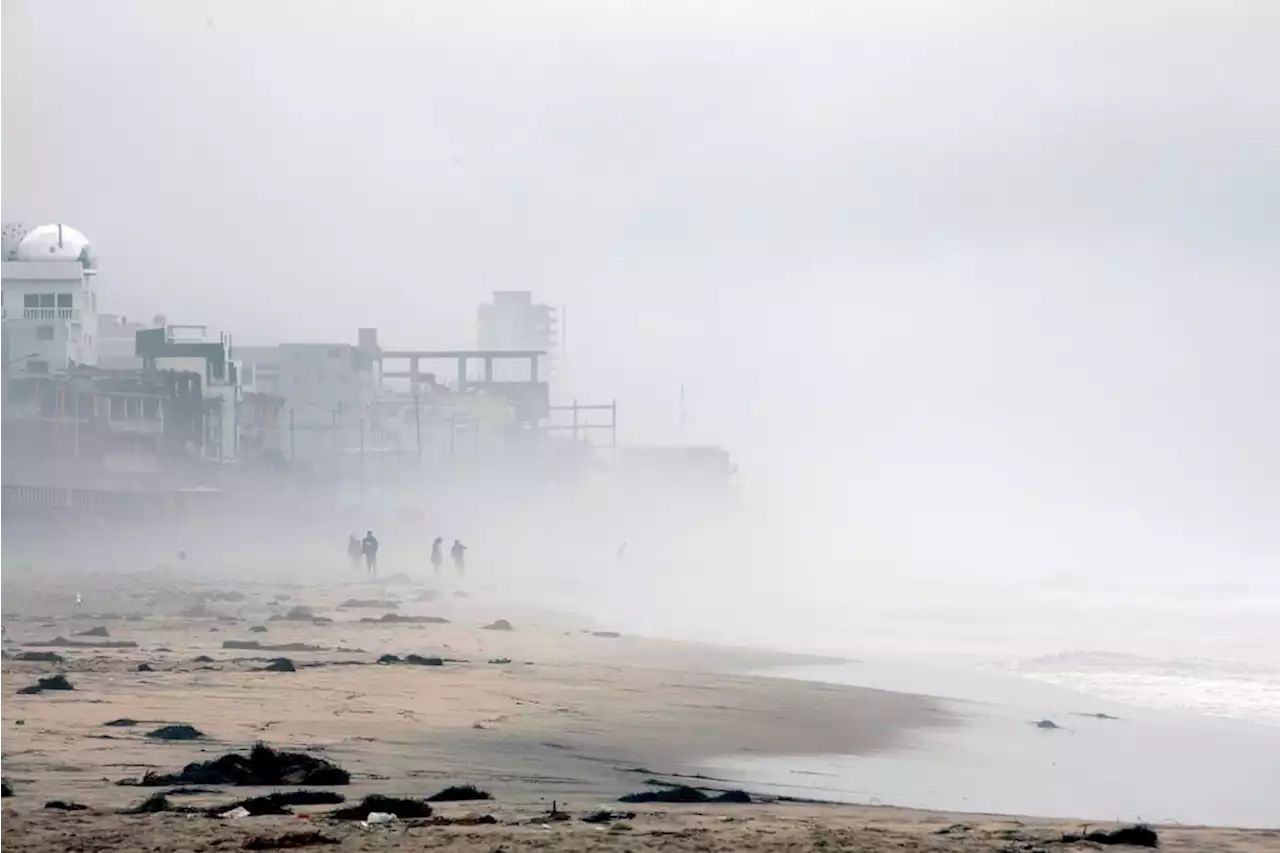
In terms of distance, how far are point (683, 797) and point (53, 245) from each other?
116396mm

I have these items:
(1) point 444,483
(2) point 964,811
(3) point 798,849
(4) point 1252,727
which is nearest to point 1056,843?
(3) point 798,849

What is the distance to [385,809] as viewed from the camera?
35.5ft

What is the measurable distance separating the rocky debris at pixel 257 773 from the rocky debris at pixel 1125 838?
4930 mm

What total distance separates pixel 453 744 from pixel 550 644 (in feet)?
55.4

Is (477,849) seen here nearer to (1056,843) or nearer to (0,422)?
(1056,843)

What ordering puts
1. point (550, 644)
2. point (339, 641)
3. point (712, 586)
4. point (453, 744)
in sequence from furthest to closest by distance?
point (712, 586) < point (550, 644) < point (339, 641) < point (453, 744)

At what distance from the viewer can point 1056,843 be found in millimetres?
10695

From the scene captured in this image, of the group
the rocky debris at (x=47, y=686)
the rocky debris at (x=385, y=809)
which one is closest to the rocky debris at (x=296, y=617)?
the rocky debris at (x=47, y=686)

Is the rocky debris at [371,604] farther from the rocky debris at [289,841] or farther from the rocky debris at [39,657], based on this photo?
the rocky debris at [289,841]

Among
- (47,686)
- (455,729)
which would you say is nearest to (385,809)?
(455,729)

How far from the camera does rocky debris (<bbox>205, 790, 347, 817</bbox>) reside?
1091cm

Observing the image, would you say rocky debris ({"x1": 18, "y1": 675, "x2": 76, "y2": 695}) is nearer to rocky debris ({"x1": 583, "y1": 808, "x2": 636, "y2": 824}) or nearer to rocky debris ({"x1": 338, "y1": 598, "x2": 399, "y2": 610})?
rocky debris ({"x1": 583, "y1": 808, "x2": 636, "y2": 824})

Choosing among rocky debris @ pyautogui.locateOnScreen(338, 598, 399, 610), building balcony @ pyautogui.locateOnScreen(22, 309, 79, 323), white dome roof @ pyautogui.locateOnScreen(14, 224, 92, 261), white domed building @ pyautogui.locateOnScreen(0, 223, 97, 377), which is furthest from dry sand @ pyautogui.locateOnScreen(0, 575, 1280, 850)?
white dome roof @ pyautogui.locateOnScreen(14, 224, 92, 261)

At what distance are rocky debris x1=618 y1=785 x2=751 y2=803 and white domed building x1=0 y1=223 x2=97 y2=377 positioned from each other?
99.0 m
